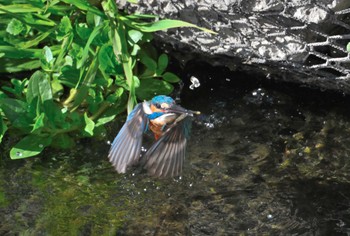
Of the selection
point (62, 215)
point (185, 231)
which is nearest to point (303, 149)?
point (185, 231)

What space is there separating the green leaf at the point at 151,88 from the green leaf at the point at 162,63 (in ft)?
0.15

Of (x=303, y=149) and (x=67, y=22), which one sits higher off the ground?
(x=67, y=22)

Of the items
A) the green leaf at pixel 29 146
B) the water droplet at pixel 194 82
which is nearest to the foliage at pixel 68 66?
the green leaf at pixel 29 146

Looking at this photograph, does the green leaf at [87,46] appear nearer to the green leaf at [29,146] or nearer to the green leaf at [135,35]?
the green leaf at [135,35]

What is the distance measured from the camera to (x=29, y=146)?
2877 mm

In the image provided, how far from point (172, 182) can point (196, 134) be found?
33 centimetres

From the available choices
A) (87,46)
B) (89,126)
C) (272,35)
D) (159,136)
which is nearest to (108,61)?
(87,46)

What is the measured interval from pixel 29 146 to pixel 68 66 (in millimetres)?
307

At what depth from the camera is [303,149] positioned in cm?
313

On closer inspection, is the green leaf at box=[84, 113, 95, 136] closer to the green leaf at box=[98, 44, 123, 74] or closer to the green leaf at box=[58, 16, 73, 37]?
the green leaf at box=[98, 44, 123, 74]

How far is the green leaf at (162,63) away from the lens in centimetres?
304

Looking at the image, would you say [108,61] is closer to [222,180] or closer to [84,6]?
[84,6]

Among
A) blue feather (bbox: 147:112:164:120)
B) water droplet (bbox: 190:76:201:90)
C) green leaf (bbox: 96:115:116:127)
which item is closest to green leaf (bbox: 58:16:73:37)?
green leaf (bbox: 96:115:116:127)

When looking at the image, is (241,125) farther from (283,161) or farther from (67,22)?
(67,22)
